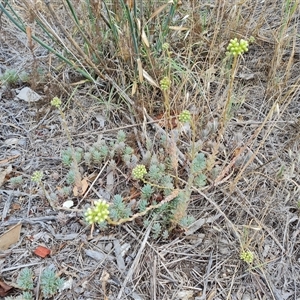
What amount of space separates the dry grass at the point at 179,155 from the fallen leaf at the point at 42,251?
2cm

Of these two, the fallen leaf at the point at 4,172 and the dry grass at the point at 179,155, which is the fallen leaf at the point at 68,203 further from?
the fallen leaf at the point at 4,172

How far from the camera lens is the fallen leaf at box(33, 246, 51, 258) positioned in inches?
54.9

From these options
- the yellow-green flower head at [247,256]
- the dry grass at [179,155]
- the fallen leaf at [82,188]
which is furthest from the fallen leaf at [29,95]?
the yellow-green flower head at [247,256]

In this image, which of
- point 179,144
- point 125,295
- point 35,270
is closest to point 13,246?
point 35,270

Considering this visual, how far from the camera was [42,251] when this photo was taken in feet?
4.60

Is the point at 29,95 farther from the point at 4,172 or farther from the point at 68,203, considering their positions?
the point at 68,203

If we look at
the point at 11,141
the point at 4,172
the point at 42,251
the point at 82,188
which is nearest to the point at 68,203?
the point at 82,188

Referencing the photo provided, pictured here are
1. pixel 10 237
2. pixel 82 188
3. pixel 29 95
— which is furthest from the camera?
pixel 29 95

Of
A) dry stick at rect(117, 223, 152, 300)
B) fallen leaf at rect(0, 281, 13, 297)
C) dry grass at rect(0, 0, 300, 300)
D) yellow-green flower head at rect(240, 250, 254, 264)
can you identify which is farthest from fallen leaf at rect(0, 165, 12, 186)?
yellow-green flower head at rect(240, 250, 254, 264)

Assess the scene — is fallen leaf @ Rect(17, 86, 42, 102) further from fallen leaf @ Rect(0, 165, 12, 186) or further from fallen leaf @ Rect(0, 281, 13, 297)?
fallen leaf @ Rect(0, 281, 13, 297)

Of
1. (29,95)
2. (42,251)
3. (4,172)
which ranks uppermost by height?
(29,95)

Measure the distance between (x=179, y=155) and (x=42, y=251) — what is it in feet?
2.09

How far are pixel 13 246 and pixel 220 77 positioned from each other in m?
1.10

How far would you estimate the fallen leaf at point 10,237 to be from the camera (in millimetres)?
1409
